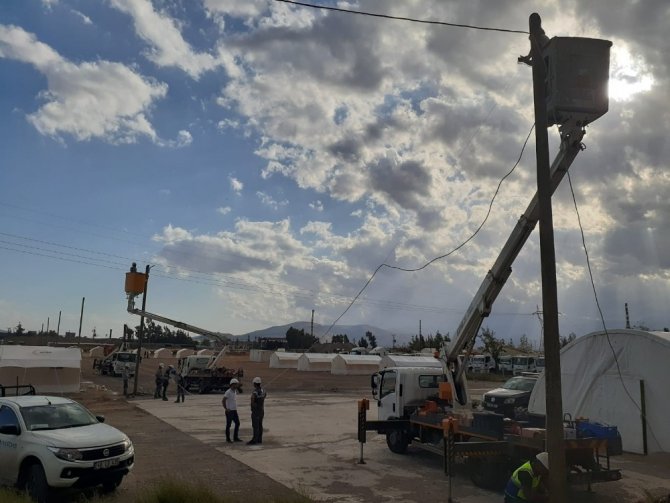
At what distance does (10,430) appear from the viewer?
9617 millimetres

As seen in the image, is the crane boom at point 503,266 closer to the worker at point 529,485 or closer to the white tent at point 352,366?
the worker at point 529,485

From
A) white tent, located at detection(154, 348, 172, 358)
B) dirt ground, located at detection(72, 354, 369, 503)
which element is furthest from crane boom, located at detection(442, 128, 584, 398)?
white tent, located at detection(154, 348, 172, 358)

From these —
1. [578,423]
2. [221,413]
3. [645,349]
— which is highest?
[645,349]

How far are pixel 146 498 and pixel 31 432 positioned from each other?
2.74 metres

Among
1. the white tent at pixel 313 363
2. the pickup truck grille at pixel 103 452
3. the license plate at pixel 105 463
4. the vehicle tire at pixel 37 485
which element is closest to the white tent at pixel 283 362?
the white tent at pixel 313 363

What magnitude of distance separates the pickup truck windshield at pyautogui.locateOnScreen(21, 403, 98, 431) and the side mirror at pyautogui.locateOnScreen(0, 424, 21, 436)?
0.69ft

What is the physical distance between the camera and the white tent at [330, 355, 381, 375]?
52325mm

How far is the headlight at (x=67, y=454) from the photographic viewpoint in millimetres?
9070

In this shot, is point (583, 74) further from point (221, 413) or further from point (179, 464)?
point (221, 413)

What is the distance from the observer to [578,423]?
11000mm

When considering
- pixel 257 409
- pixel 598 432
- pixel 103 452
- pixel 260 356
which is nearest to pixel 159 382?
pixel 257 409

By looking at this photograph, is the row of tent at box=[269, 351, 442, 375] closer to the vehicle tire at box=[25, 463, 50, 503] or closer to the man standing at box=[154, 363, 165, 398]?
the man standing at box=[154, 363, 165, 398]

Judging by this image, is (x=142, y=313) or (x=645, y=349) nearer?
(x=645, y=349)

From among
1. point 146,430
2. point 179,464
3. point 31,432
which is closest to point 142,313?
point 146,430
